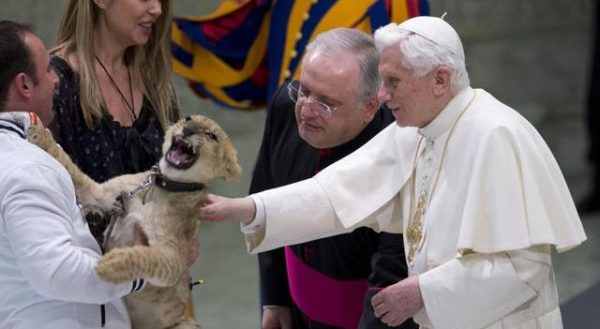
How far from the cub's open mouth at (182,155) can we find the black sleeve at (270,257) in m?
→ 0.94

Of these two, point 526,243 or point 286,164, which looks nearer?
point 526,243

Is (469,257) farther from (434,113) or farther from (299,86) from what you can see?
(299,86)

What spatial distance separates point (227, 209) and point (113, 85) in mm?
752

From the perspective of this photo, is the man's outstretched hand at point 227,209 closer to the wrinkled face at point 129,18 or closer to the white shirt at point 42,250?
the white shirt at point 42,250

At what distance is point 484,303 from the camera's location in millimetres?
2758

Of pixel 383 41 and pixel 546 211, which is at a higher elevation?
pixel 383 41

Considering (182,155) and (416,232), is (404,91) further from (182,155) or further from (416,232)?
(182,155)

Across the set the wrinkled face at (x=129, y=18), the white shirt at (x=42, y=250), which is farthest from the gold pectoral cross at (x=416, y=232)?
the wrinkled face at (x=129, y=18)

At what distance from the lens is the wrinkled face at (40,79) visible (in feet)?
8.41

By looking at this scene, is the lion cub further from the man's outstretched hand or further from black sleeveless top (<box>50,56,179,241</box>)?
black sleeveless top (<box>50,56,179,241</box>)

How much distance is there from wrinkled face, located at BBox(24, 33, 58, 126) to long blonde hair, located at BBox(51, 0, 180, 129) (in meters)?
0.69

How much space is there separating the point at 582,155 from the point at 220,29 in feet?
13.8

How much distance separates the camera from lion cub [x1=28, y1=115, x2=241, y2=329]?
101 inches

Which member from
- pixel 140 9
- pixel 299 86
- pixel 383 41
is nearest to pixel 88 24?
pixel 140 9
